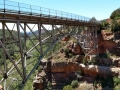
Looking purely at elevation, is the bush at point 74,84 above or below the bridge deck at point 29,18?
below

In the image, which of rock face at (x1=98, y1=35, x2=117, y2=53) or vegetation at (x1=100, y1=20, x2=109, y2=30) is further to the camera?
vegetation at (x1=100, y1=20, x2=109, y2=30)

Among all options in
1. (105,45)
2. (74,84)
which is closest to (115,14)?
(105,45)

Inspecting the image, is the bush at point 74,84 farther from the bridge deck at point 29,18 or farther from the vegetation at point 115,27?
the bridge deck at point 29,18

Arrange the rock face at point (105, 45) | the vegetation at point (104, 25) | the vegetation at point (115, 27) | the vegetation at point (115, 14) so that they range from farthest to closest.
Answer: the vegetation at point (115, 14), the vegetation at point (104, 25), the vegetation at point (115, 27), the rock face at point (105, 45)

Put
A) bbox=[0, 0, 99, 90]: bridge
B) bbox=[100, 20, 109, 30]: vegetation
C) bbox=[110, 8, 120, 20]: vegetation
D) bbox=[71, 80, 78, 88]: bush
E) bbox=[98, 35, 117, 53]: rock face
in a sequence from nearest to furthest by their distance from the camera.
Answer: bbox=[0, 0, 99, 90]: bridge
bbox=[71, 80, 78, 88]: bush
bbox=[98, 35, 117, 53]: rock face
bbox=[100, 20, 109, 30]: vegetation
bbox=[110, 8, 120, 20]: vegetation

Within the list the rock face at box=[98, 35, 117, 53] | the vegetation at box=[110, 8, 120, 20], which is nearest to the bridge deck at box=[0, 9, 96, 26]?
the rock face at box=[98, 35, 117, 53]

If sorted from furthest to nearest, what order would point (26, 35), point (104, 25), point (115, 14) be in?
point (115, 14) → point (104, 25) → point (26, 35)

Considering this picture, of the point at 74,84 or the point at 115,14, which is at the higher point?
the point at 115,14

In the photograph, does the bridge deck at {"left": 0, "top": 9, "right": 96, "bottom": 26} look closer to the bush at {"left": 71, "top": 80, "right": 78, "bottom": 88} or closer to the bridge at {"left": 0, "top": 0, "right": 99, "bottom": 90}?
the bridge at {"left": 0, "top": 0, "right": 99, "bottom": 90}

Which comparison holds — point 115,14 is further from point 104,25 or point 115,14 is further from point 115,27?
point 115,27

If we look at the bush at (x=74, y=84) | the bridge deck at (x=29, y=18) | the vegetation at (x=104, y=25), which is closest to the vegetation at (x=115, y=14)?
the vegetation at (x=104, y=25)

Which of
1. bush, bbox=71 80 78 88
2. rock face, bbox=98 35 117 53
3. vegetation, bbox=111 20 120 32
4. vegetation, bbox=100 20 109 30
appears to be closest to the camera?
bush, bbox=71 80 78 88

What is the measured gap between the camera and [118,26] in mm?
39719

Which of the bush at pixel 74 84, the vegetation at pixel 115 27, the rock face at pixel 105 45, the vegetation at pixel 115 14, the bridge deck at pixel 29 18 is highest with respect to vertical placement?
the vegetation at pixel 115 14
